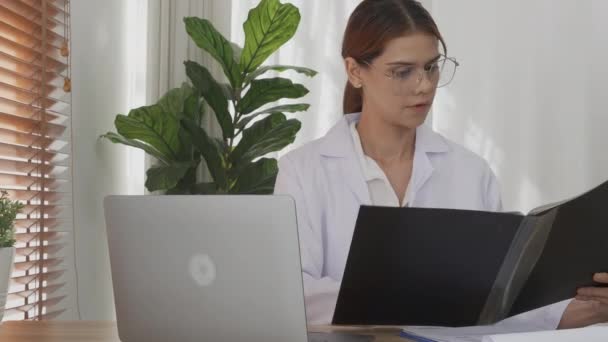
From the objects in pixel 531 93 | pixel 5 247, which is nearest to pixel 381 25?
pixel 5 247

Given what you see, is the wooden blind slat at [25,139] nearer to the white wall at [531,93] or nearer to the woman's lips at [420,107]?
the woman's lips at [420,107]

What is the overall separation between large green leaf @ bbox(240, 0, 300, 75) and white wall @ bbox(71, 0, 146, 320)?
20.8 inches

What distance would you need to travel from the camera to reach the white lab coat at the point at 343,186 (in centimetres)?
190

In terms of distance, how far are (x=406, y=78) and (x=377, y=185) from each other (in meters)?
0.29

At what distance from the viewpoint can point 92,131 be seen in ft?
9.52

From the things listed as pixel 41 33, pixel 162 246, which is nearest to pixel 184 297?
pixel 162 246

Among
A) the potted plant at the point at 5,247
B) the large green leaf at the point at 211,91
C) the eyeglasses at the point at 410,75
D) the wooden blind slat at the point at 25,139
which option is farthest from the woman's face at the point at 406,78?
the large green leaf at the point at 211,91

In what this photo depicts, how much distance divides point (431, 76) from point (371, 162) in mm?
276

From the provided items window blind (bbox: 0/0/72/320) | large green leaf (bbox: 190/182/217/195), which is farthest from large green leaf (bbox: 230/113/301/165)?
window blind (bbox: 0/0/72/320)

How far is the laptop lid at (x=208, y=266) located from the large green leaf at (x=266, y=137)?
2056 mm

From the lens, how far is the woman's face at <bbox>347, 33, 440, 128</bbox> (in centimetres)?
188

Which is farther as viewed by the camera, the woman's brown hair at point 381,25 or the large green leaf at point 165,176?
the large green leaf at point 165,176

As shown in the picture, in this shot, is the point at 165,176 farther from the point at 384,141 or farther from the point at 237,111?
the point at 384,141

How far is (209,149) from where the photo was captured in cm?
318
